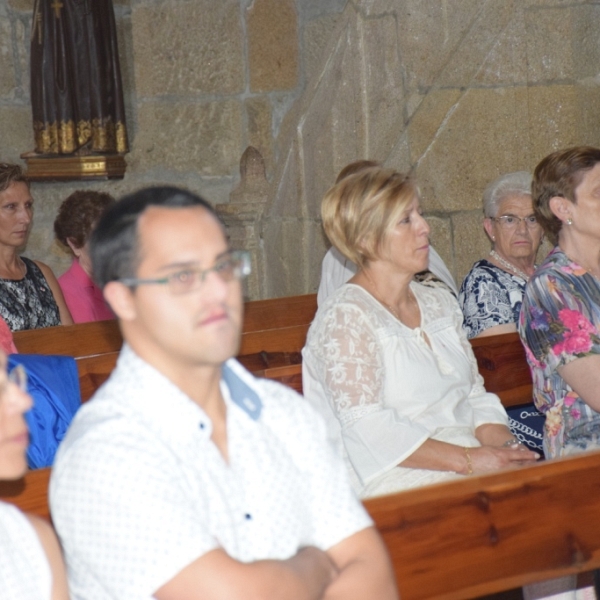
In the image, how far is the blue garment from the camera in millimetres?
2502

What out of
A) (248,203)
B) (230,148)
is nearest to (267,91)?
(230,148)

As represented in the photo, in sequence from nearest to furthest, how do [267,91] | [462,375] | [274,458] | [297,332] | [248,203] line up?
[274,458], [462,375], [297,332], [248,203], [267,91]

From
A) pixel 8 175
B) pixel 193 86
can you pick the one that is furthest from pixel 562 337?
pixel 193 86

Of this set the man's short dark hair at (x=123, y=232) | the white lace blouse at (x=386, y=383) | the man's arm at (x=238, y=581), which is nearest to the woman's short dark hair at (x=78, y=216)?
the white lace blouse at (x=386, y=383)

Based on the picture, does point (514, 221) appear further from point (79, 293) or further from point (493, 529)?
point (79, 293)

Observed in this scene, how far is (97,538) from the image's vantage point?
1.39 meters

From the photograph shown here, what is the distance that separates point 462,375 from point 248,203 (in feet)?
11.5

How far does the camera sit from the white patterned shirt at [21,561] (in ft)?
4.49

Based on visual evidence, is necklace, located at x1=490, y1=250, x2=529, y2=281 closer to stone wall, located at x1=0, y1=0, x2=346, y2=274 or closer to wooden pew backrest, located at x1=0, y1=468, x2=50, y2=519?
wooden pew backrest, located at x1=0, y1=468, x2=50, y2=519

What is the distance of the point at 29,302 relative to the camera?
450cm

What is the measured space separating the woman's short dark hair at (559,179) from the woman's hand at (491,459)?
75 cm

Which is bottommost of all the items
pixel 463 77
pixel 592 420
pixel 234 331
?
pixel 592 420

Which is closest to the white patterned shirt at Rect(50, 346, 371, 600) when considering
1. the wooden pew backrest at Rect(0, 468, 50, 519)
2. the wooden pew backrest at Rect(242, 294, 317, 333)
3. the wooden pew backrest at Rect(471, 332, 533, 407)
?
the wooden pew backrest at Rect(0, 468, 50, 519)

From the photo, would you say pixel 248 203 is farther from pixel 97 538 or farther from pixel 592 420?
pixel 97 538
